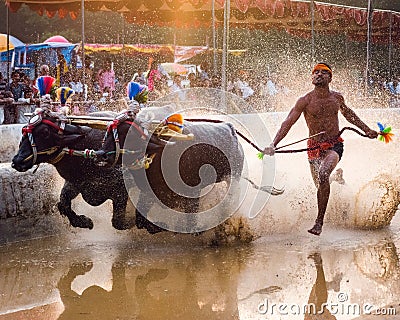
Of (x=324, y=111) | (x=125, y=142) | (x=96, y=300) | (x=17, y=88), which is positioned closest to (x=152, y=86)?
(x=17, y=88)

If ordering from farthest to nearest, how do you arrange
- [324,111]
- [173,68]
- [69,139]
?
1. [173,68]
2. [324,111]
3. [69,139]

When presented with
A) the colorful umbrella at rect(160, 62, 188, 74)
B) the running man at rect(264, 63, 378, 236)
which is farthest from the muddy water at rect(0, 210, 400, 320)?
the colorful umbrella at rect(160, 62, 188, 74)

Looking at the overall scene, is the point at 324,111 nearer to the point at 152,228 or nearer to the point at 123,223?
the point at 152,228

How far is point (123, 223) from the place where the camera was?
310 inches

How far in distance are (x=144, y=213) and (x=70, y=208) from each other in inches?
30.7

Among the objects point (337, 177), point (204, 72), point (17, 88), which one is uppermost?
point (204, 72)

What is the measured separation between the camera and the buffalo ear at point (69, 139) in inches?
296

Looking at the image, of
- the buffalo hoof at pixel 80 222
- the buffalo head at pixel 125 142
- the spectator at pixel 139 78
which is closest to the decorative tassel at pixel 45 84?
the buffalo head at pixel 125 142

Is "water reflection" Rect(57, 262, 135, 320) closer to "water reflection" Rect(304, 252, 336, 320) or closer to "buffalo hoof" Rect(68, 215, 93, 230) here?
"buffalo hoof" Rect(68, 215, 93, 230)

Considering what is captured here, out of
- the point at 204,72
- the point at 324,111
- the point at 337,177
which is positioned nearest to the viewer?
the point at 324,111

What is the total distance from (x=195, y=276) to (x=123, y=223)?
137cm

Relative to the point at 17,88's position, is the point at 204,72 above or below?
above

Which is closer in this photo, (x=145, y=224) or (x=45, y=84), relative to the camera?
(x=45, y=84)

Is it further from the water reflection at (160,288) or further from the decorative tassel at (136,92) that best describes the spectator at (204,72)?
the water reflection at (160,288)
